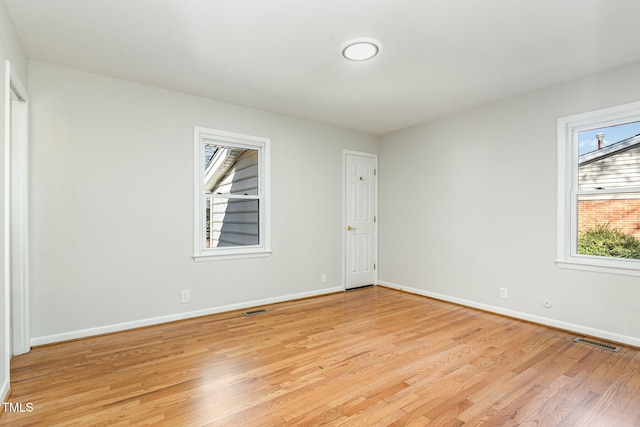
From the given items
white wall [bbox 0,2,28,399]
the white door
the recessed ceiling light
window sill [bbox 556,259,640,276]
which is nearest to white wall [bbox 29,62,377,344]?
white wall [bbox 0,2,28,399]

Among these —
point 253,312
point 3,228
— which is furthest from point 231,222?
point 3,228

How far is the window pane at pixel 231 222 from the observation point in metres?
3.97

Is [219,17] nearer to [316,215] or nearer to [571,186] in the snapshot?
[316,215]

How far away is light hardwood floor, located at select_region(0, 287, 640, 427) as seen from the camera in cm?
193

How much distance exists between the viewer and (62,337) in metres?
3.01

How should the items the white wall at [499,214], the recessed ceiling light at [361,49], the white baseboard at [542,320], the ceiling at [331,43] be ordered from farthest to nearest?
1. the white wall at [499,214]
2. the white baseboard at [542,320]
3. the recessed ceiling light at [361,49]
4. the ceiling at [331,43]

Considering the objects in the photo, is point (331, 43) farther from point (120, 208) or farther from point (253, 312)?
point (253, 312)

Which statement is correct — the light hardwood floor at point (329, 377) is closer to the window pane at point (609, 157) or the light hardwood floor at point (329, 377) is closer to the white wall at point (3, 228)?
the white wall at point (3, 228)

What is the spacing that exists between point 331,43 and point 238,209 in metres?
2.37

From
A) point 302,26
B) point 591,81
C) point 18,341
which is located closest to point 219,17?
point 302,26

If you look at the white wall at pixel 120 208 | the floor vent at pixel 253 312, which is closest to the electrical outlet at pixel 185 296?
the white wall at pixel 120 208

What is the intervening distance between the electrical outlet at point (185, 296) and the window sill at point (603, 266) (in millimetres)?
3967

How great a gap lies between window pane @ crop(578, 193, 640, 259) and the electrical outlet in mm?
4156

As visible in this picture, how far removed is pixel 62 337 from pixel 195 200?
→ 1.76 meters
